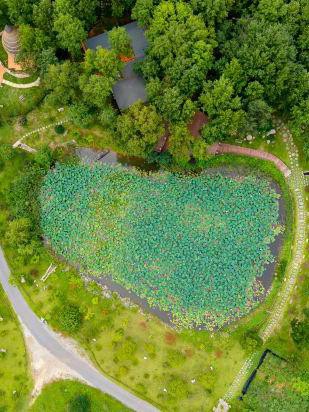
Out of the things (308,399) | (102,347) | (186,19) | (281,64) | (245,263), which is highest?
(186,19)

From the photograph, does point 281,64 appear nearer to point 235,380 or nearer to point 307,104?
point 307,104

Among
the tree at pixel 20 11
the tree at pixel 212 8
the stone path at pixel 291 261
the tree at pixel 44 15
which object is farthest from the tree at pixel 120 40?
the stone path at pixel 291 261

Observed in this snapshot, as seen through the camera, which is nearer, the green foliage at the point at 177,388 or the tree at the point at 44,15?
the tree at the point at 44,15

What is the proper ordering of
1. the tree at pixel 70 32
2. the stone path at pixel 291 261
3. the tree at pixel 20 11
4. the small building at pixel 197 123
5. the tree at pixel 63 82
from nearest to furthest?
the tree at pixel 70 32 < the tree at pixel 63 82 < the tree at pixel 20 11 < the stone path at pixel 291 261 < the small building at pixel 197 123

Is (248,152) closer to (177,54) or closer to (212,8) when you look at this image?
(177,54)

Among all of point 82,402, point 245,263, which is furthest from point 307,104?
point 82,402

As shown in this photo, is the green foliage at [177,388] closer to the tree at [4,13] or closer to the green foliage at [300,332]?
the green foliage at [300,332]

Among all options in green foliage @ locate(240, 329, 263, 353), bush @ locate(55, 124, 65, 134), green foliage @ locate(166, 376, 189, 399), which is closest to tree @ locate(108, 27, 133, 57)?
bush @ locate(55, 124, 65, 134)
